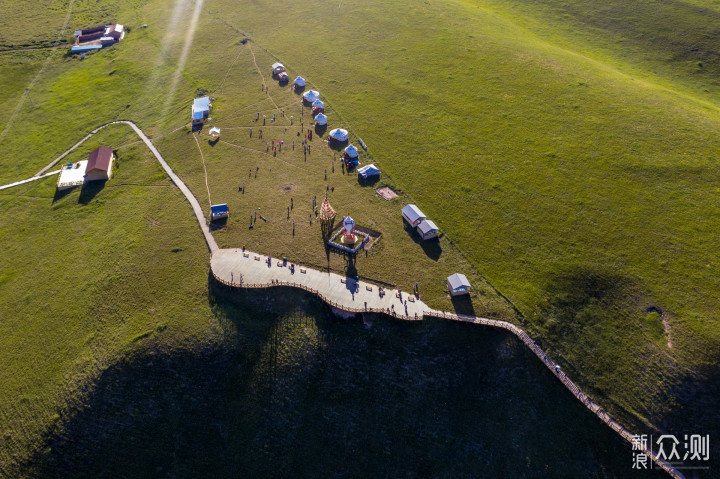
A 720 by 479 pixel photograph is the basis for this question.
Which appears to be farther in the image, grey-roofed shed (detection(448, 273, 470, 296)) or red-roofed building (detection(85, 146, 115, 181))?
red-roofed building (detection(85, 146, 115, 181))

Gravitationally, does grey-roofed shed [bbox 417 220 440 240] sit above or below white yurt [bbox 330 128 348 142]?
below

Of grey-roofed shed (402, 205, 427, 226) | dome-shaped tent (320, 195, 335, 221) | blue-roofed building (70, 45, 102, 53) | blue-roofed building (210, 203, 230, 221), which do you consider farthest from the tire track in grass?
grey-roofed shed (402, 205, 427, 226)

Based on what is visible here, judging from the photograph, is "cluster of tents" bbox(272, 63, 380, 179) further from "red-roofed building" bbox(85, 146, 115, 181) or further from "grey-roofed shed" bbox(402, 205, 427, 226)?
"red-roofed building" bbox(85, 146, 115, 181)

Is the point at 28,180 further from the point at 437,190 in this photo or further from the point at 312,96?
the point at 437,190

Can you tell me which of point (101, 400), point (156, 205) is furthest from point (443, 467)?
point (156, 205)

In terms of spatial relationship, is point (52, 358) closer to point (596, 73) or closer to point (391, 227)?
point (391, 227)

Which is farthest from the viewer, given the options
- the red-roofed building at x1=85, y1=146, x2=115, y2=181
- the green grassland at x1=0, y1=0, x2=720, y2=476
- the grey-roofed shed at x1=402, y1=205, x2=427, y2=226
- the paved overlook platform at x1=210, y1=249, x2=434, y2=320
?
A: the red-roofed building at x1=85, y1=146, x2=115, y2=181
